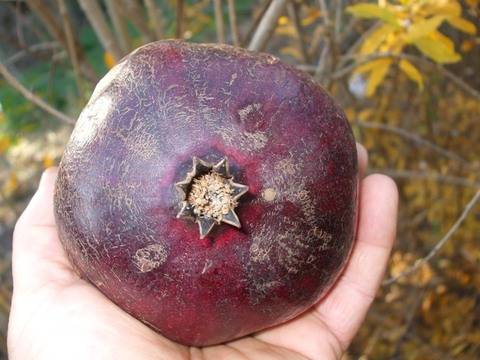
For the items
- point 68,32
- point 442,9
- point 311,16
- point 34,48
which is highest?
point 68,32

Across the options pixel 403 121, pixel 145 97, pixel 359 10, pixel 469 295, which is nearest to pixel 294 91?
pixel 145 97

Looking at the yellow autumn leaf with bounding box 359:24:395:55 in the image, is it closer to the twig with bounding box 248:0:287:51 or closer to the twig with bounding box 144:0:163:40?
the twig with bounding box 248:0:287:51

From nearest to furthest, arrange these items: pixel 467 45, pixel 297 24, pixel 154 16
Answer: pixel 154 16 → pixel 297 24 → pixel 467 45

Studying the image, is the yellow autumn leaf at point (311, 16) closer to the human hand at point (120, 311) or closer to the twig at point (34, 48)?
the human hand at point (120, 311)

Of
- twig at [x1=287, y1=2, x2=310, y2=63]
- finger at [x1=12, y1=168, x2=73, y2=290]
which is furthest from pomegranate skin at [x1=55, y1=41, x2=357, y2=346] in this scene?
twig at [x1=287, y1=2, x2=310, y2=63]

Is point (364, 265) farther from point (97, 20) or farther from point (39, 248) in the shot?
point (97, 20)

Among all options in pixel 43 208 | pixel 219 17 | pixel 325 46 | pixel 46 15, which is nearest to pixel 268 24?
pixel 219 17
